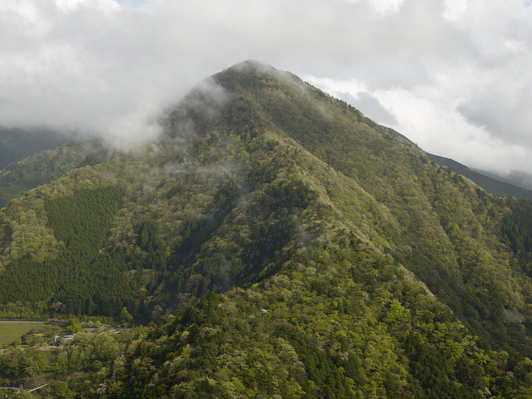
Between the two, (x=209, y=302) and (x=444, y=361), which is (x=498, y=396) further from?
(x=209, y=302)

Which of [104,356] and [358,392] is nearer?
[358,392]

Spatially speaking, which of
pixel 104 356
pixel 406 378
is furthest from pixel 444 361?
pixel 104 356

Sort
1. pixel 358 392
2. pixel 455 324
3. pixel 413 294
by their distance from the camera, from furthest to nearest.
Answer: pixel 413 294 < pixel 455 324 < pixel 358 392

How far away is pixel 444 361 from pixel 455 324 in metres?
17.0

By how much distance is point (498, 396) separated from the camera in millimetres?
122250

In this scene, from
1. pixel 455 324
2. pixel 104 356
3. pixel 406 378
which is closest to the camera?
pixel 406 378

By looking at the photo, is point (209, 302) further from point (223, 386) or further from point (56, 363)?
point (56, 363)

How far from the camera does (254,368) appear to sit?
10812 centimetres

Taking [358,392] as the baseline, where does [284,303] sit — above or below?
above

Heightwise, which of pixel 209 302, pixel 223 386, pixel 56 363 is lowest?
pixel 56 363

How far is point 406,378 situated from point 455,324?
30.8 meters

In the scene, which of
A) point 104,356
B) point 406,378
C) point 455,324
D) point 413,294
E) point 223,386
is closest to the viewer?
point 223,386

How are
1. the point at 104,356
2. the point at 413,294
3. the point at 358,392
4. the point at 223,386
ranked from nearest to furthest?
the point at 223,386, the point at 358,392, the point at 413,294, the point at 104,356

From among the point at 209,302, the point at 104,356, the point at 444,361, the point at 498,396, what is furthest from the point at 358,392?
the point at 104,356
